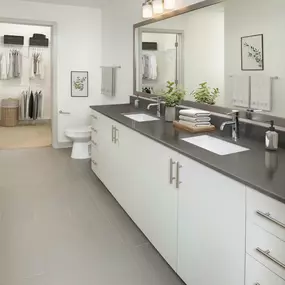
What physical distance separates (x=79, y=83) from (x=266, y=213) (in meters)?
4.86

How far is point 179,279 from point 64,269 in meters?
0.74

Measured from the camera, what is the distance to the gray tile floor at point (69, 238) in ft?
7.47

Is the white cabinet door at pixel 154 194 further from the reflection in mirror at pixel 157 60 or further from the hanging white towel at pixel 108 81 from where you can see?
the hanging white towel at pixel 108 81

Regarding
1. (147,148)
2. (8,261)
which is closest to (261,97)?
(147,148)

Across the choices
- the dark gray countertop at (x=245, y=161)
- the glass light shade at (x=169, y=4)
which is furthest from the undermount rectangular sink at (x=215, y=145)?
the glass light shade at (x=169, y=4)

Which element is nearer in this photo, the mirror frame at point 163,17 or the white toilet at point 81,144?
the mirror frame at point 163,17

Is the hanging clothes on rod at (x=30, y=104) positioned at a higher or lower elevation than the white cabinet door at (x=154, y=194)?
higher

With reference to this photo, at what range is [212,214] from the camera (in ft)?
5.81

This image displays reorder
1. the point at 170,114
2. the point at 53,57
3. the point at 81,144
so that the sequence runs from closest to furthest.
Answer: the point at 170,114 < the point at 81,144 < the point at 53,57

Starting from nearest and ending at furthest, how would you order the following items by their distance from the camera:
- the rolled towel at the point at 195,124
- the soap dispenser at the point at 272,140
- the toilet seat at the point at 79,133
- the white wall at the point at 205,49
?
the soap dispenser at the point at 272,140, the rolled towel at the point at 195,124, the white wall at the point at 205,49, the toilet seat at the point at 79,133

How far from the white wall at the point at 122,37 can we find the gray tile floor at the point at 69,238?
1392 mm

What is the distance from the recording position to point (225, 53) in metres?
2.82

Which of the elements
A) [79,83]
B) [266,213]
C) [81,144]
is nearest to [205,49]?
[266,213]

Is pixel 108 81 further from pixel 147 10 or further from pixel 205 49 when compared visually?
pixel 205 49
